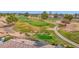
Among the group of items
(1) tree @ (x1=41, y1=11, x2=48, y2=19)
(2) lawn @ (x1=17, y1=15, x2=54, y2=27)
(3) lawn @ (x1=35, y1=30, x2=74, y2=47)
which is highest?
(1) tree @ (x1=41, y1=11, x2=48, y2=19)

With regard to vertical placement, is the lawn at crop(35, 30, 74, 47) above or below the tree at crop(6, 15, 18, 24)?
below

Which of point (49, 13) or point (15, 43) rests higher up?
point (49, 13)

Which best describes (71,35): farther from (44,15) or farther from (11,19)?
(11,19)

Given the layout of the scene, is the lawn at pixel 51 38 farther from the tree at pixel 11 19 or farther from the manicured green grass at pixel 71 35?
the tree at pixel 11 19

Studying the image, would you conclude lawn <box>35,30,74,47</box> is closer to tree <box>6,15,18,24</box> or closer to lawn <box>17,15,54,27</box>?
lawn <box>17,15,54,27</box>

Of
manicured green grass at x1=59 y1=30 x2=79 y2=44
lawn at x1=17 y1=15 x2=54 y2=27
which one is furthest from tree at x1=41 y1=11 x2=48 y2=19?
manicured green grass at x1=59 y1=30 x2=79 y2=44

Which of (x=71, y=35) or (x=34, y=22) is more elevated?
(x=34, y=22)

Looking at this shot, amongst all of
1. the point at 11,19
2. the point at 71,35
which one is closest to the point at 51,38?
the point at 71,35

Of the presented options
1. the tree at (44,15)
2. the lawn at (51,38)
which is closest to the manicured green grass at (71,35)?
the lawn at (51,38)

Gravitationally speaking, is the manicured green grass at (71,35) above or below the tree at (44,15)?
below
